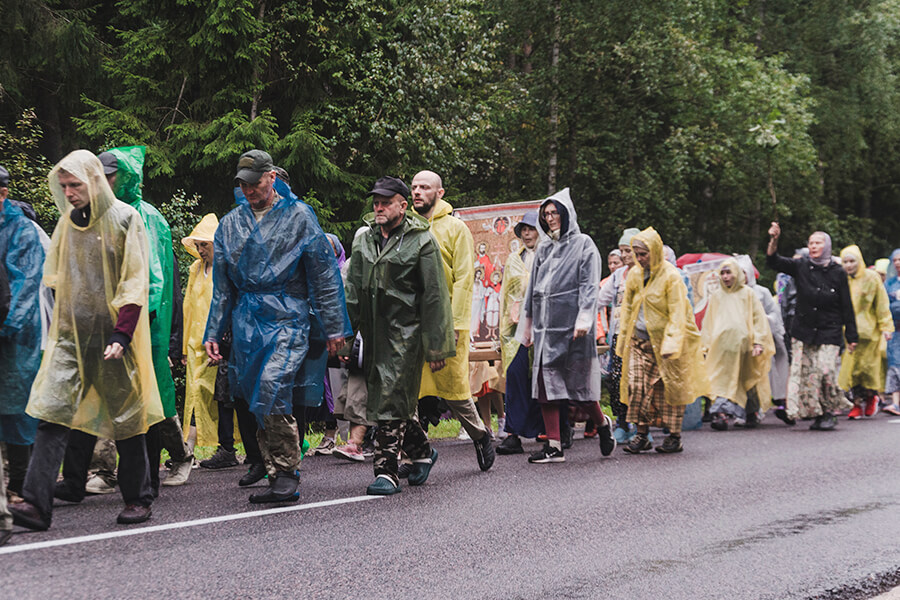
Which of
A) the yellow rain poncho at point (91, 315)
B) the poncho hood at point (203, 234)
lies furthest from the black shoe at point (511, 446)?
the yellow rain poncho at point (91, 315)

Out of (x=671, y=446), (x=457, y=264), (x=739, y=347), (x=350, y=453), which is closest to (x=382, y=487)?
(x=350, y=453)

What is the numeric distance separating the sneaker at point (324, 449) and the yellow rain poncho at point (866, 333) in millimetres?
8857

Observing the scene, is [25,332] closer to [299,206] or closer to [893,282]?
[299,206]

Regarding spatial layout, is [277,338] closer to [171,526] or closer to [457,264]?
[171,526]

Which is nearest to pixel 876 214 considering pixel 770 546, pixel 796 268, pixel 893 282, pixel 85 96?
pixel 893 282

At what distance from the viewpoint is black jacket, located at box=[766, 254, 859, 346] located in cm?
1296

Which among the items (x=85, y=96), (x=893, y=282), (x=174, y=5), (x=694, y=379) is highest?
(x=174, y=5)

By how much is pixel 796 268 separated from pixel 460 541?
9082mm

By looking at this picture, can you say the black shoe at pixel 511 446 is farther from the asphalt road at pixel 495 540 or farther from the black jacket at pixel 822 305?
the black jacket at pixel 822 305

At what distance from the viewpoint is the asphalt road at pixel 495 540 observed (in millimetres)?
4609

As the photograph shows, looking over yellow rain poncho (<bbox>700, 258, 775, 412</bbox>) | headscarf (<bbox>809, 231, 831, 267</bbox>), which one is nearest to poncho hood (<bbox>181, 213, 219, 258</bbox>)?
yellow rain poncho (<bbox>700, 258, 775, 412</bbox>)

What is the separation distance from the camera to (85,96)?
58.1 ft

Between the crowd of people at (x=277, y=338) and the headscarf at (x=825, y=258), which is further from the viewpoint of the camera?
the headscarf at (x=825, y=258)

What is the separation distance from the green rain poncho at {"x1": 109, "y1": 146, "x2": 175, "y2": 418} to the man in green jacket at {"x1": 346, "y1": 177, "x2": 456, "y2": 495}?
4.18 feet
